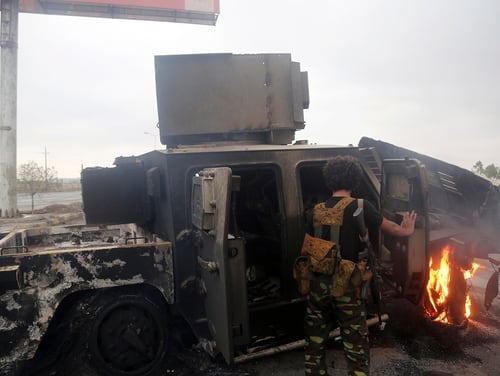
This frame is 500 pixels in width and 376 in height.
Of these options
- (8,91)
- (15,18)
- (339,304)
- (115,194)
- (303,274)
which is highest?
(15,18)

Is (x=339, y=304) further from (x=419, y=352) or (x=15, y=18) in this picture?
(x=15, y=18)

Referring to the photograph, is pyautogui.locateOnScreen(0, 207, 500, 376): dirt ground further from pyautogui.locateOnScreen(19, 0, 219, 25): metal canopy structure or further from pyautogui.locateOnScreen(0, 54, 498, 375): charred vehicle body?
pyautogui.locateOnScreen(19, 0, 219, 25): metal canopy structure

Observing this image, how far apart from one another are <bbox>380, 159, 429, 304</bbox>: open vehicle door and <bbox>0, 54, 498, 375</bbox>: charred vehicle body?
0.01 m

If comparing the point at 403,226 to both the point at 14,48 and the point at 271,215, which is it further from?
the point at 14,48

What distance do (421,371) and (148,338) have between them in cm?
244

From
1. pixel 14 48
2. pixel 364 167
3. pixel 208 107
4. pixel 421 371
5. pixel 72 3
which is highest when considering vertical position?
pixel 72 3

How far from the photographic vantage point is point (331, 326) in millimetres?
3285

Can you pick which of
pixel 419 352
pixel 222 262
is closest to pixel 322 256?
pixel 222 262

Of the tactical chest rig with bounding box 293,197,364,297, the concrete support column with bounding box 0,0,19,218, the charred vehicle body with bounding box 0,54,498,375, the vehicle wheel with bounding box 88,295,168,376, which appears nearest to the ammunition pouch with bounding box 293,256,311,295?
the tactical chest rig with bounding box 293,197,364,297

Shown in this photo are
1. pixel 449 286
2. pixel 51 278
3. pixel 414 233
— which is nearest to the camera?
pixel 51 278

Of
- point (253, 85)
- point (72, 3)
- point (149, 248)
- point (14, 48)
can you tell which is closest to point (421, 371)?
point (149, 248)

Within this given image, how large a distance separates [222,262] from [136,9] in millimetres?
16763

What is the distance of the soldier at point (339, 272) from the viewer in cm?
305

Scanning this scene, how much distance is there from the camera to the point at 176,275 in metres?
3.48
